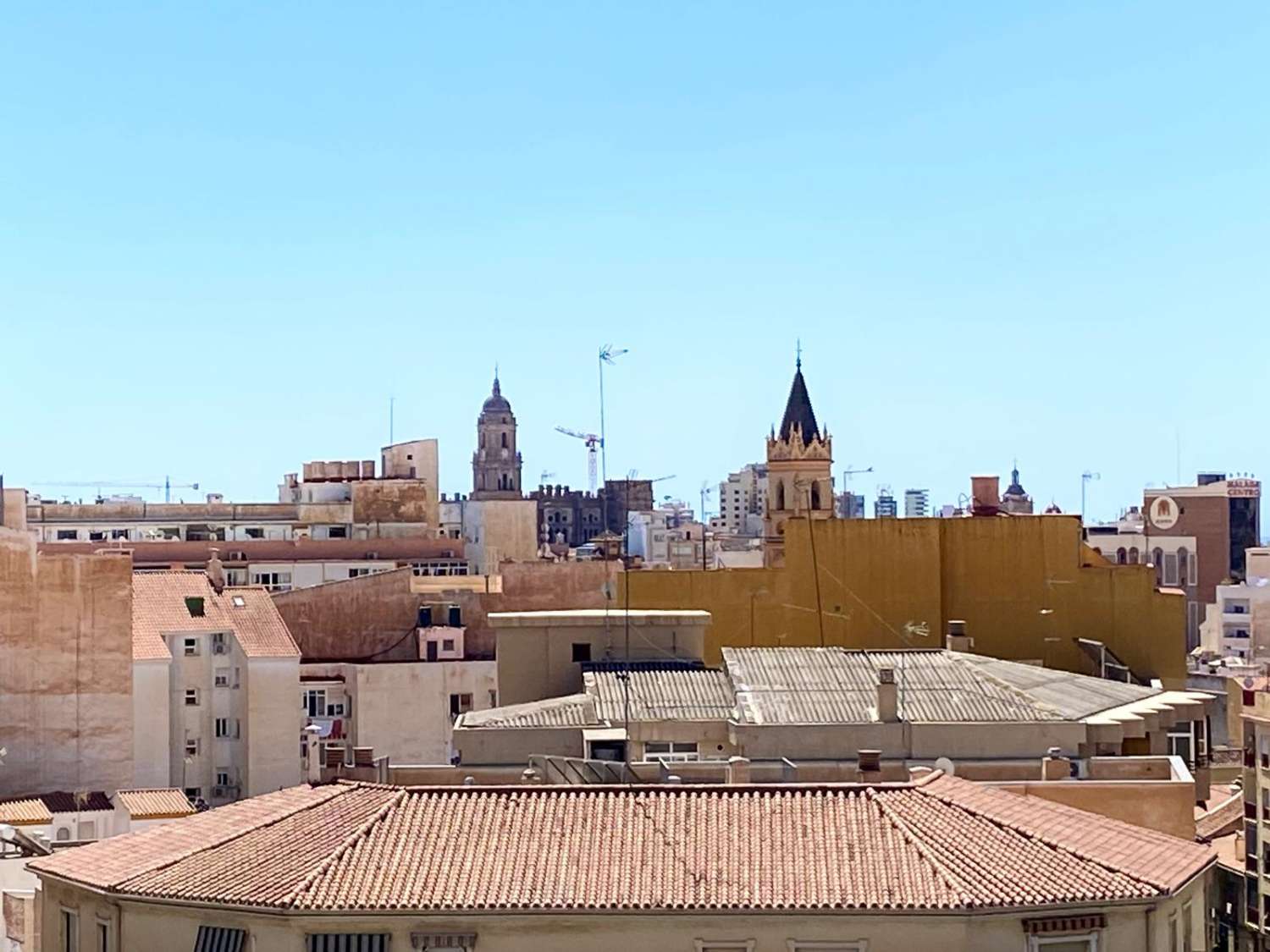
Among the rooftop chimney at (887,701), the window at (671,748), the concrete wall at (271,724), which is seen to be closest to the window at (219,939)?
the window at (671,748)

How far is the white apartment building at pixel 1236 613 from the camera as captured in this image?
11694 centimetres

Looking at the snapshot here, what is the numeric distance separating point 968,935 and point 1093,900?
4.34 feet

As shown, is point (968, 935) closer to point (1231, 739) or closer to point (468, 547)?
point (1231, 739)

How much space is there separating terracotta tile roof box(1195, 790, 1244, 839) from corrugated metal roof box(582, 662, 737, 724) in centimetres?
1986

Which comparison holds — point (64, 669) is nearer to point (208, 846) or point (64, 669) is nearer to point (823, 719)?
point (823, 719)

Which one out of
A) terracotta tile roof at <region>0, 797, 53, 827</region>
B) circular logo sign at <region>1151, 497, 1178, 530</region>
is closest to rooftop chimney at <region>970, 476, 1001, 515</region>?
terracotta tile roof at <region>0, 797, 53, 827</region>

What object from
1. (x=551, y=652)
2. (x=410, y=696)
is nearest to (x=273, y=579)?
(x=410, y=696)

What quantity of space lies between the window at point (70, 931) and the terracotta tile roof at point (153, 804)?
28.2 m

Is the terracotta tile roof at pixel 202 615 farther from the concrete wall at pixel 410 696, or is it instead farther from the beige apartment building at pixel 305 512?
the beige apartment building at pixel 305 512

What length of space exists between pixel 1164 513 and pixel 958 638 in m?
98.9

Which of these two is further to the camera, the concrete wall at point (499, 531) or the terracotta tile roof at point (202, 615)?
the concrete wall at point (499, 531)

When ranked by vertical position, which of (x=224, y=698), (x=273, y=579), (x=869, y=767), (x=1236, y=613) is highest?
(x=273, y=579)

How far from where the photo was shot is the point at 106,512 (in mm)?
114625

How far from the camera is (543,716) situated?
36844mm
